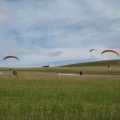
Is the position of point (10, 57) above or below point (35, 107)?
above

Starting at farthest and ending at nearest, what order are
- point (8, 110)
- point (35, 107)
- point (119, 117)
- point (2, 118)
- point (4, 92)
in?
point (4, 92) < point (35, 107) < point (8, 110) < point (119, 117) < point (2, 118)

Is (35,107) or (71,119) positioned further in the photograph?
(35,107)

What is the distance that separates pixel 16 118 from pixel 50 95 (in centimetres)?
1057

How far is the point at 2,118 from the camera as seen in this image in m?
13.5

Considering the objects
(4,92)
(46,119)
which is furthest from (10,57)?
(46,119)

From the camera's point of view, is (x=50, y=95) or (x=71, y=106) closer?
(x=71, y=106)

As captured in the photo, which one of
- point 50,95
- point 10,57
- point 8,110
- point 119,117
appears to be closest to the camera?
point 119,117

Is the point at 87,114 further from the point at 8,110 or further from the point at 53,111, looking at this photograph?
the point at 8,110

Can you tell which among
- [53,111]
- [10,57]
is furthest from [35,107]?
[10,57]

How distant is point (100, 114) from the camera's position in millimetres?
15070

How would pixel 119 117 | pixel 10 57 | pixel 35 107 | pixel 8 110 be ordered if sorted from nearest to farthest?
1. pixel 119 117
2. pixel 8 110
3. pixel 35 107
4. pixel 10 57

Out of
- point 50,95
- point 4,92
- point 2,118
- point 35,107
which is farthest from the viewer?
point 4,92

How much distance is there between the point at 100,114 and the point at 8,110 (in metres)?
3.96

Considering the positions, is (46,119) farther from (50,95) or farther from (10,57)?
(10,57)
